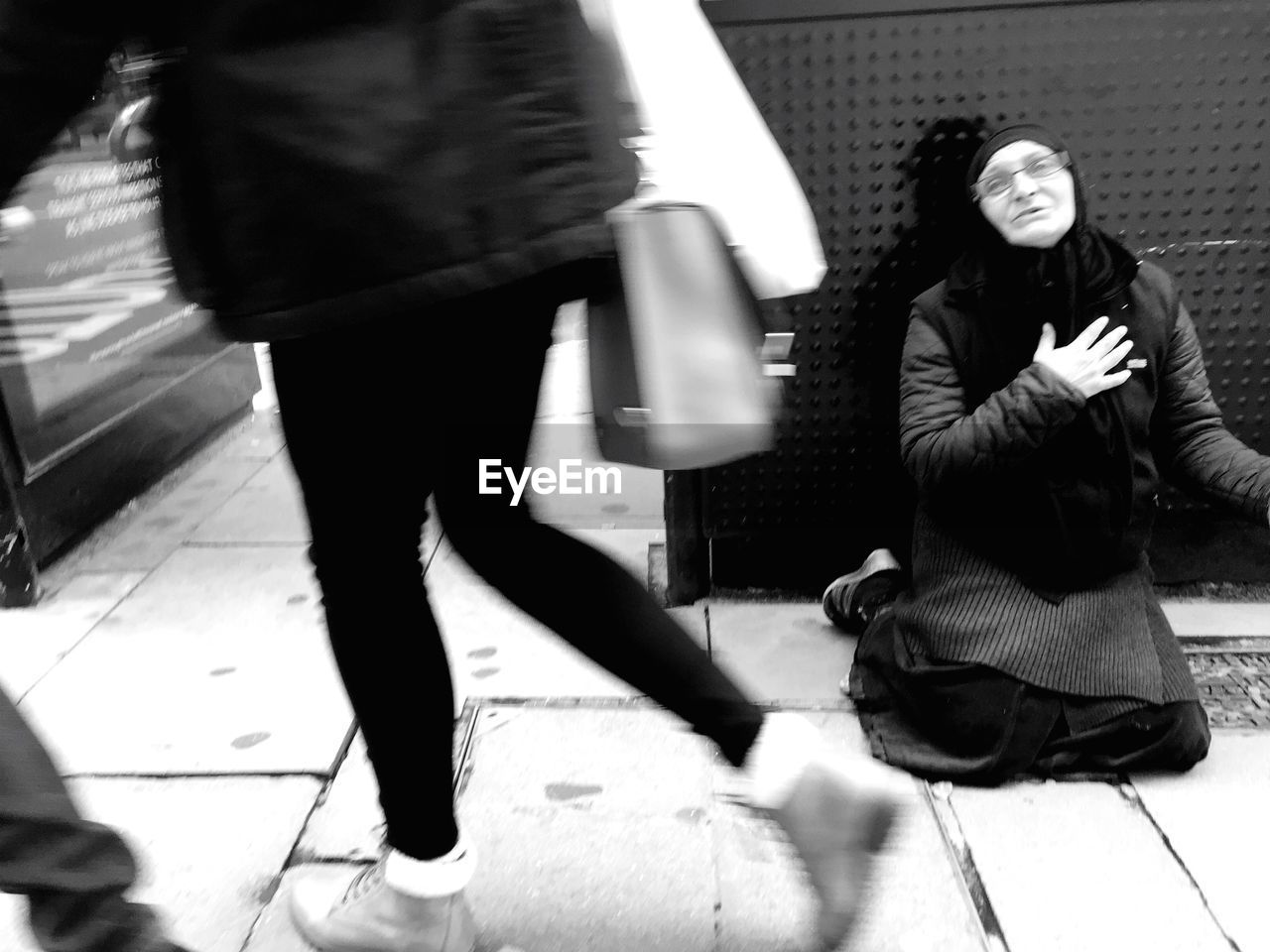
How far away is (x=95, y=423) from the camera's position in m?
3.17

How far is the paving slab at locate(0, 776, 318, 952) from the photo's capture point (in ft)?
5.12

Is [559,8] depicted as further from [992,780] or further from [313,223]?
[992,780]

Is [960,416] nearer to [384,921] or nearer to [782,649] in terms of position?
[782,649]

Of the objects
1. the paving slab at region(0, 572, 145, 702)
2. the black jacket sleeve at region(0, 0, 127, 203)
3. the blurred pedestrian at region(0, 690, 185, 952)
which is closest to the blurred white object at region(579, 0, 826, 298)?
the black jacket sleeve at region(0, 0, 127, 203)

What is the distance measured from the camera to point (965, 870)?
1646mm

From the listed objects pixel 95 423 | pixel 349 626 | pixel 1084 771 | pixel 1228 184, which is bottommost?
pixel 1084 771

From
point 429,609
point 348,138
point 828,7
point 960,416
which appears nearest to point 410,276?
point 348,138

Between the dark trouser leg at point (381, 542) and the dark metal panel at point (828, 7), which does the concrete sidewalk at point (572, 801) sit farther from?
the dark metal panel at point (828, 7)

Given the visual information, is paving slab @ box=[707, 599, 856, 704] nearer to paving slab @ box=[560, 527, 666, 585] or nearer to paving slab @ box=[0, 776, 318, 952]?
paving slab @ box=[560, 527, 666, 585]

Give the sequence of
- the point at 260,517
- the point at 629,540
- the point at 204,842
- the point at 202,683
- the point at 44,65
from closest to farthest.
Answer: the point at 44,65
the point at 204,842
the point at 202,683
the point at 629,540
the point at 260,517

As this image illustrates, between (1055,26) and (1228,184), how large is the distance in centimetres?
52

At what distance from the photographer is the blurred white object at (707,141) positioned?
38.3 inches

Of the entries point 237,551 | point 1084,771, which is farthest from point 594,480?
point 1084,771

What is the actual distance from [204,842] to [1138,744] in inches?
64.1
